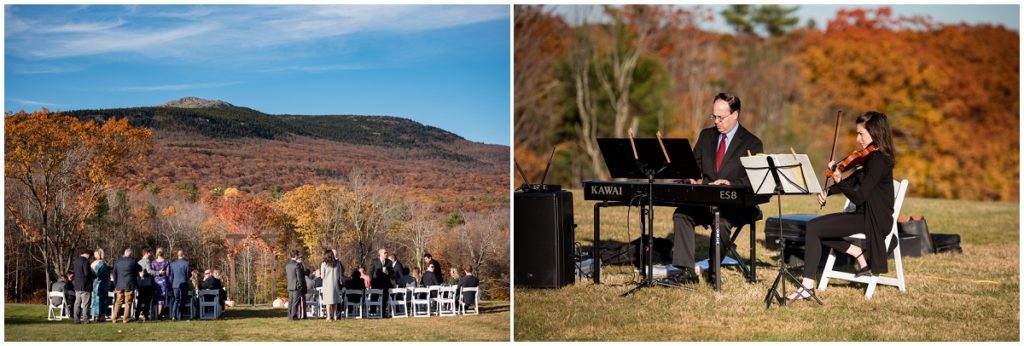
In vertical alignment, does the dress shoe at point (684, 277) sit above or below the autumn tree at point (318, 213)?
below

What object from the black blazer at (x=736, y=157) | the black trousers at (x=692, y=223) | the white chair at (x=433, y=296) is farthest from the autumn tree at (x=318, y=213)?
the black blazer at (x=736, y=157)

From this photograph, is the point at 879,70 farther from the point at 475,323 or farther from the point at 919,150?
the point at 475,323

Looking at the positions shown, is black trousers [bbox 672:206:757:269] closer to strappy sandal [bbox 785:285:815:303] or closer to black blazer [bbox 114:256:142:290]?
strappy sandal [bbox 785:285:815:303]

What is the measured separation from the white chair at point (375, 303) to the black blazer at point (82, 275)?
1986 millimetres

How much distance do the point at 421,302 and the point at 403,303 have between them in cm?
14

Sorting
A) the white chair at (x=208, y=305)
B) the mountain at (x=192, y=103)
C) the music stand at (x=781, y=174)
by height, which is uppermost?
the mountain at (x=192, y=103)

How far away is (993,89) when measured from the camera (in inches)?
803

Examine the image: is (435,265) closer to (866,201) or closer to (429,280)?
(429,280)

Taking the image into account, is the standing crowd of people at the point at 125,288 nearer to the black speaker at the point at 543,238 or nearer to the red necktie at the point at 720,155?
the black speaker at the point at 543,238

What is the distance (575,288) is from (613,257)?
104 cm

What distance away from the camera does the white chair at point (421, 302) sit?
335 inches

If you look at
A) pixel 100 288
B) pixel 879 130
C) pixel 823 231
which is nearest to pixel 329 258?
pixel 100 288

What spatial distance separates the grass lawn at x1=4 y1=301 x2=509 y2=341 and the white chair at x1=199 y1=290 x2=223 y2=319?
69mm

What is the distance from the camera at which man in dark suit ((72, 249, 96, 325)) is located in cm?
802
